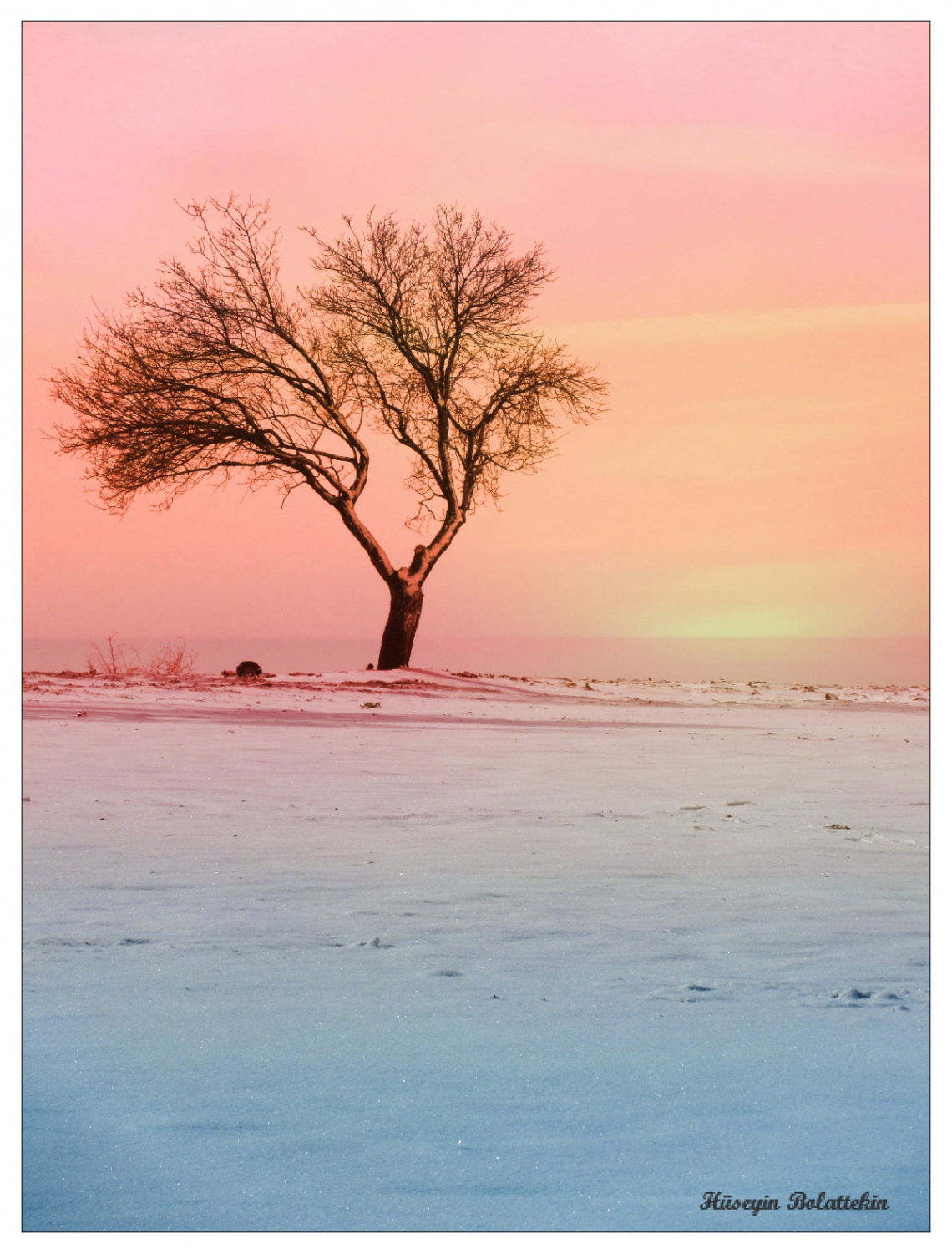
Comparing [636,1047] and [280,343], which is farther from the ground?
[280,343]

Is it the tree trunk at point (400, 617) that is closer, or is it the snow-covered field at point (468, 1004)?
the snow-covered field at point (468, 1004)

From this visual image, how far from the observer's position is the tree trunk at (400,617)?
21953 mm

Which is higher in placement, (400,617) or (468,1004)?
(400,617)

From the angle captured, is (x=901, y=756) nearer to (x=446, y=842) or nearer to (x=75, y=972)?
(x=446, y=842)

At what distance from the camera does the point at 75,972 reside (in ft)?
13.9

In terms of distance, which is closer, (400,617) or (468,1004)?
(468,1004)

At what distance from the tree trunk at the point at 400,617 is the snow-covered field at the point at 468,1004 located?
1328 cm

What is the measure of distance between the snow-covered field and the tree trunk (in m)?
13.3

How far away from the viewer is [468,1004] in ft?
12.8

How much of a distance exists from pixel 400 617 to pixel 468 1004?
59.8 ft
